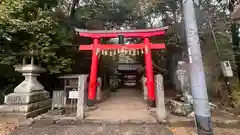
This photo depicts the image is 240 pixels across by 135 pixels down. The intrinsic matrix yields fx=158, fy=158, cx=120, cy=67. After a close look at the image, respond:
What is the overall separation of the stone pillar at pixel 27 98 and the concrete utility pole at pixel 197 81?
607 centimetres

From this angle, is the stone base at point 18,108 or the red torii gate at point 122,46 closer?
the stone base at point 18,108

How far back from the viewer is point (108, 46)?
25.6 ft

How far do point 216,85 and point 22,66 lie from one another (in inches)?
416

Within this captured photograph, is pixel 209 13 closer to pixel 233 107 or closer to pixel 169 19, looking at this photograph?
pixel 169 19

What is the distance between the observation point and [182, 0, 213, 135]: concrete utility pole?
2928 mm

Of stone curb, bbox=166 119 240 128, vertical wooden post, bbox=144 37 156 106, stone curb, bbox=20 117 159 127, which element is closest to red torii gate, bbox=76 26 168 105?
vertical wooden post, bbox=144 37 156 106

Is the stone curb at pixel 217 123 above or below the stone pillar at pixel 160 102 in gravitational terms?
below

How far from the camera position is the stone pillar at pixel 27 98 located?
621 cm

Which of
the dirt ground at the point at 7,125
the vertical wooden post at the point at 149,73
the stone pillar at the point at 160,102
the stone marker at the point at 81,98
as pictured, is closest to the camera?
the dirt ground at the point at 7,125

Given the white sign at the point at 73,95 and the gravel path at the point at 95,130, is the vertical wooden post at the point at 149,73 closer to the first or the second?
the gravel path at the point at 95,130

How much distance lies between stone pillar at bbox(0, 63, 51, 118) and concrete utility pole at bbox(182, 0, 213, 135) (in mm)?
6070

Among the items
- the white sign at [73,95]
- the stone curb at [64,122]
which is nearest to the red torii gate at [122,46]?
the white sign at [73,95]

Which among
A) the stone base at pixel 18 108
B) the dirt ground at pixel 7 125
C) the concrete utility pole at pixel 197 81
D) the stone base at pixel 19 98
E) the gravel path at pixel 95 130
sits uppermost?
the concrete utility pole at pixel 197 81

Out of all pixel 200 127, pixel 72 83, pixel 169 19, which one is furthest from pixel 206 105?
pixel 169 19
